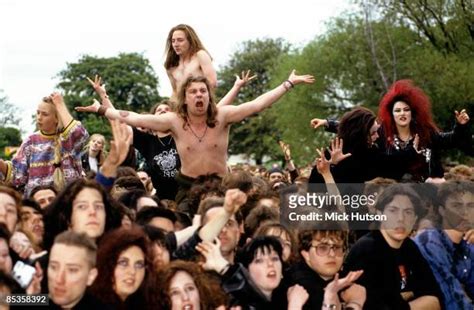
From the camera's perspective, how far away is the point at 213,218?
5980mm

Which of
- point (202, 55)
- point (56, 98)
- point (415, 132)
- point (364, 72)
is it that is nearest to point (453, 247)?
point (415, 132)

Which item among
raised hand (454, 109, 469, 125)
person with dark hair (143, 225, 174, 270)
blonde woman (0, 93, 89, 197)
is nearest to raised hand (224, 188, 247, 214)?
person with dark hair (143, 225, 174, 270)

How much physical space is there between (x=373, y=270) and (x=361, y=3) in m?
41.8

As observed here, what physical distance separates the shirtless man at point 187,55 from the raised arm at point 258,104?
0.74m

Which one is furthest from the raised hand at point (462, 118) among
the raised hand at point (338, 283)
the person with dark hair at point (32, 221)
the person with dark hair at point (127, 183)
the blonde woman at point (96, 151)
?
the person with dark hair at point (32, 221)

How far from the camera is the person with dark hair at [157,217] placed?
20.7 feet

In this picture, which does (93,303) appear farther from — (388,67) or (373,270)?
(388,67)

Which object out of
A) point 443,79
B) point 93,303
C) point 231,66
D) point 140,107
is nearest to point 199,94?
point 93,303

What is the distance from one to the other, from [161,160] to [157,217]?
3.48 metres

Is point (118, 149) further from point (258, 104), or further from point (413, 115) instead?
point (413, 115)

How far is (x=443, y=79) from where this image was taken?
4381 cm

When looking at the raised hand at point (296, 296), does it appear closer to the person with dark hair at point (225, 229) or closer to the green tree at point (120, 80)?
the person with dark hair at point (225, 229)

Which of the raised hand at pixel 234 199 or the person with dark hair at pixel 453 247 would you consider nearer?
the raised hand at pixel 234 199

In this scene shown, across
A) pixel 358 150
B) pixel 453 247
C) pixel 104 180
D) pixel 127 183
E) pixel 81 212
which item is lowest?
pixel 453 247
